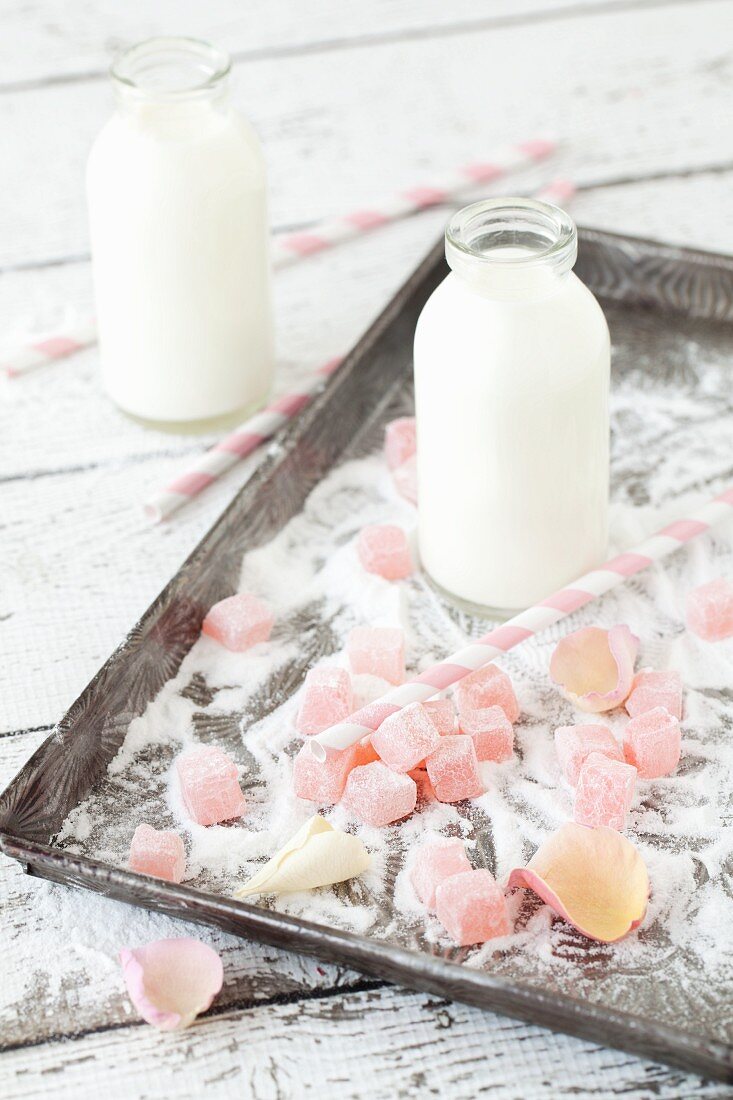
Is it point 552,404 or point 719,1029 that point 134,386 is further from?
point 719,1029

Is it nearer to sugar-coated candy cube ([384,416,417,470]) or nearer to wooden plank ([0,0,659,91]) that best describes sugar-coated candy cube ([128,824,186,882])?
sugar-coated candy cube ([384,416,417,470])

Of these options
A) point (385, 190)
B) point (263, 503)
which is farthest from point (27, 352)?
point (385, 190)

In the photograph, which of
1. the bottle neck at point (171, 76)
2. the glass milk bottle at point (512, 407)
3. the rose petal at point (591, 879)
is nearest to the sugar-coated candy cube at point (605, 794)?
the rose petal at point (591, 879)

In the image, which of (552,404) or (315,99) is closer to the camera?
(552,404)

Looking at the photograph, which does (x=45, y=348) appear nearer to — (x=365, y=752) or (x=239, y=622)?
(x=239, y=622)

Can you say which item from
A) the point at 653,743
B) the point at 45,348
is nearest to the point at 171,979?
the point at 653,743

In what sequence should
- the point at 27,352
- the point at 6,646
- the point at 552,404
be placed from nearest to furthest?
the point at 552,404
the point at 6,646
the point at 27,352

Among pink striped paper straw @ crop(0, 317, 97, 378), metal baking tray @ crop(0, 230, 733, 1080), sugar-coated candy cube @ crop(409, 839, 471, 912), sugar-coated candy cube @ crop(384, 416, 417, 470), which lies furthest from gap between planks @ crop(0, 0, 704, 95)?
sugar-coated candy cube @ crop(409, 839, 471, 912)
